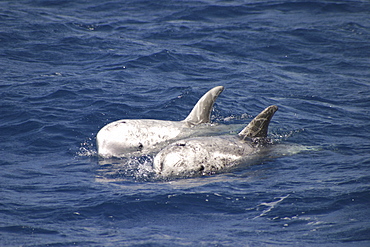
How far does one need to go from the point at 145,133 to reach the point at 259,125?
3.18 meters

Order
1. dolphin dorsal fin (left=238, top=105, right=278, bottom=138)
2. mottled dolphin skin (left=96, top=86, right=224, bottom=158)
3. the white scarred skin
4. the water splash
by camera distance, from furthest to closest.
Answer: mottled dolphin skin (left=96, top=86, right=224, bottom=158) < dolphin dorsal fin (left=238, top=105, right=278, bottom=138) < the white scarred skin < the water splash

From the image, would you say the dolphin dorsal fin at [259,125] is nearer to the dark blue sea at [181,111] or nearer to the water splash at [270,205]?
the dark blue sea at [181,111]

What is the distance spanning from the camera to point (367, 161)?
1122 centimetres

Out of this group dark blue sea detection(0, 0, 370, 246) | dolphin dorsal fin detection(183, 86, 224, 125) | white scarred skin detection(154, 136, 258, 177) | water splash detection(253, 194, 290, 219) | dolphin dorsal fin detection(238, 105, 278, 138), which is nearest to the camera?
dark blue sea detection(0, 0, 370, 246)

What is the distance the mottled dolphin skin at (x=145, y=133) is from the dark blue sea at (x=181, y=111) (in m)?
0.61

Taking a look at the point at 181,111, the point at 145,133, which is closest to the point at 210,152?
the point at 145,133

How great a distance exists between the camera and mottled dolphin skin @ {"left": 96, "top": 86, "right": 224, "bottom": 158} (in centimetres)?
1262

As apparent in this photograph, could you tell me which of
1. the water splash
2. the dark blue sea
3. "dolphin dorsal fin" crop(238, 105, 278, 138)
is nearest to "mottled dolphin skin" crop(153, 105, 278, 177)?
"dolphin dorsal fin" crop(238, 105, 278, 138)

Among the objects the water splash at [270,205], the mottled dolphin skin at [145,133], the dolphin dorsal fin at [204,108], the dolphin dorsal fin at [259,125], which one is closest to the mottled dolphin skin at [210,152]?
the dolphin dorsal fin at [259,125]

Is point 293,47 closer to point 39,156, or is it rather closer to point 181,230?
point 39,156

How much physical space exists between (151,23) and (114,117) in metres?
11.7

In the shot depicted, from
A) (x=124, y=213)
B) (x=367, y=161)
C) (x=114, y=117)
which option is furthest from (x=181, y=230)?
(x=114, y=117)

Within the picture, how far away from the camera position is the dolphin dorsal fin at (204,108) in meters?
13.7

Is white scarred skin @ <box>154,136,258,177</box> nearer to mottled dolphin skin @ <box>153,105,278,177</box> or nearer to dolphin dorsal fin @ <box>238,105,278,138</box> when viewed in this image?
mottled dolphin skin @ <box>153,105,278,177</box>
